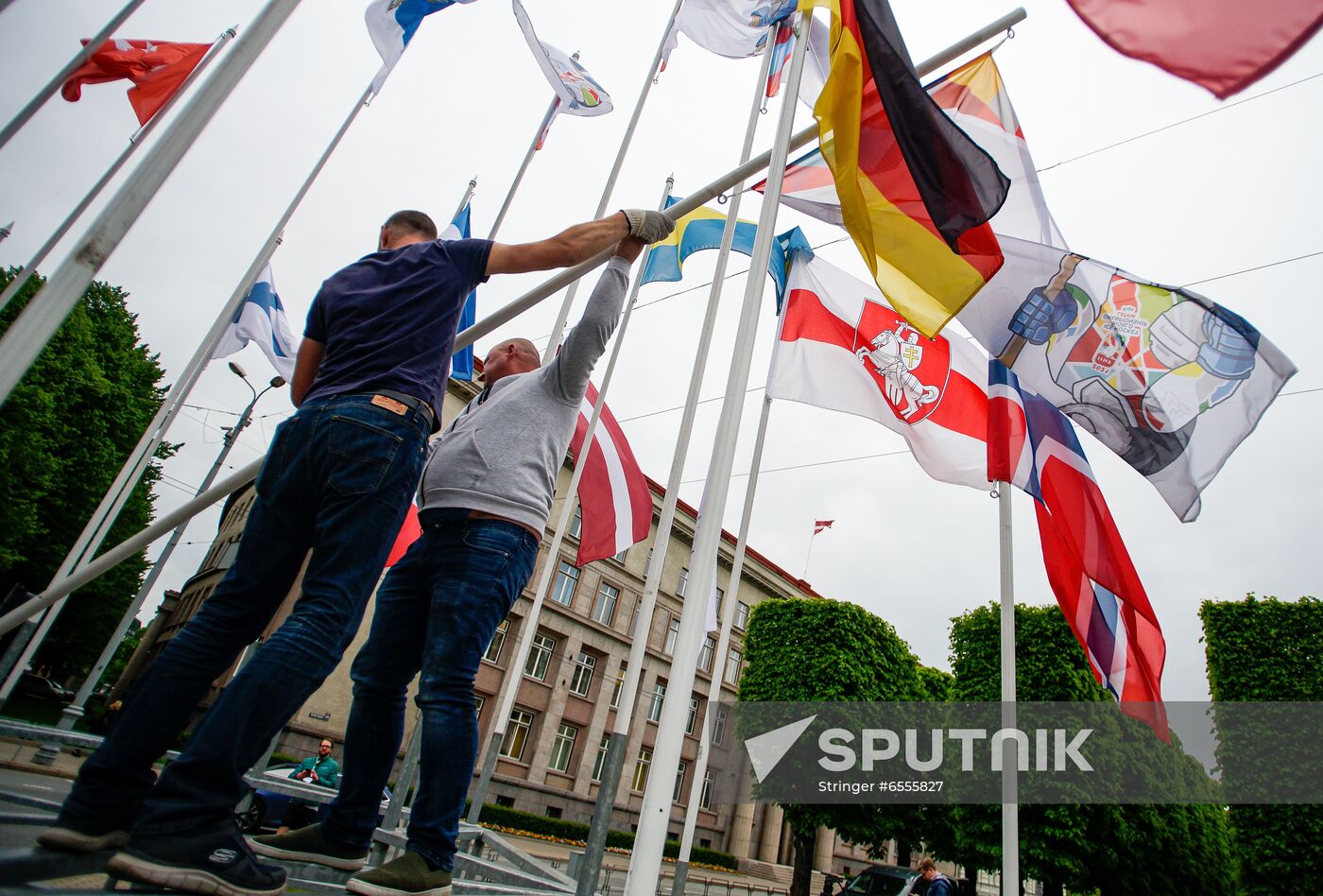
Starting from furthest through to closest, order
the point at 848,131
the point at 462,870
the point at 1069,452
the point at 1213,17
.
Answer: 1. the point at 1069,452
2. the point at 462,870
3. the point at 848,131
4. the point at 1213,17

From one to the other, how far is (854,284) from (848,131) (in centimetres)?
471

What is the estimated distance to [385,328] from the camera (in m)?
2.17

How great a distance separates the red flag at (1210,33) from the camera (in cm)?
244

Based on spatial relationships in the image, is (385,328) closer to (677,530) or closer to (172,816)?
(172,816)

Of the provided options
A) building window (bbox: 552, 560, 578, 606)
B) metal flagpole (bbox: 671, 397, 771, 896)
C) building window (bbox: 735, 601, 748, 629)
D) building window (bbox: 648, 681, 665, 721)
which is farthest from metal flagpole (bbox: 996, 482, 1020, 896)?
building window (bbox: 735, 601, 748, 629)

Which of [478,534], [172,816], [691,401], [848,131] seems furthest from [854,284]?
[172,816]

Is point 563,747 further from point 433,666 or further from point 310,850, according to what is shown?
point 433,666

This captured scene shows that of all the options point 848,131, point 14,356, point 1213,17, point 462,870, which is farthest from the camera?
point 462,870

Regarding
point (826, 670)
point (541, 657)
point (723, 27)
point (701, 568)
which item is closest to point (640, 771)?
point (541, 657)

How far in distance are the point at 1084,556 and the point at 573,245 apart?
18.5 feet

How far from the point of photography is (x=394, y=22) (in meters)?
6.73

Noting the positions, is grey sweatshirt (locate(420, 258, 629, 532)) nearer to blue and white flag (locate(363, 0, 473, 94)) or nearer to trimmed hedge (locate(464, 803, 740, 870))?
blue and white flag (locate(363, 0, 473, 94))

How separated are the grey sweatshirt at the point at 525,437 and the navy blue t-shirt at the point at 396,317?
1.14 ft

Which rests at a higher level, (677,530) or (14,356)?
(677,530)
